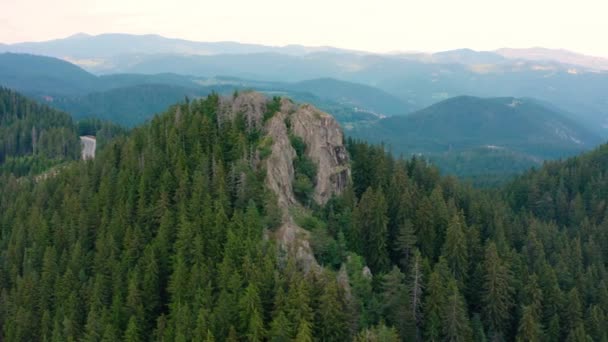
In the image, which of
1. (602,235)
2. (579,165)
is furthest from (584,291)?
(579,165)

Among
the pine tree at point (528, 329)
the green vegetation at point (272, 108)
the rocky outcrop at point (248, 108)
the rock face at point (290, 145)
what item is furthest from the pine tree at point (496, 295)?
the rocky outcrop at point (248, 108)

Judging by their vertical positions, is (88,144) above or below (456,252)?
below

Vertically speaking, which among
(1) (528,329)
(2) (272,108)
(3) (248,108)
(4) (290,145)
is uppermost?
(2) (272,108)

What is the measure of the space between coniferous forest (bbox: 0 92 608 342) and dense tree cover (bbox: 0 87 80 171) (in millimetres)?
61195

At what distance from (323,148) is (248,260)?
2446cm

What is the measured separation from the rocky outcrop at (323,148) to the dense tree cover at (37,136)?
92.5 m

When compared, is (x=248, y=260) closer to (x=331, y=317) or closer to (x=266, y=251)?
(x=266, y=251)

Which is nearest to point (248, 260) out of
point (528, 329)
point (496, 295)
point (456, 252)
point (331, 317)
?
point (331, 317)

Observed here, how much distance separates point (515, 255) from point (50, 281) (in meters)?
62.0

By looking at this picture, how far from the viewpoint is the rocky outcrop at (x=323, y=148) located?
7665cm

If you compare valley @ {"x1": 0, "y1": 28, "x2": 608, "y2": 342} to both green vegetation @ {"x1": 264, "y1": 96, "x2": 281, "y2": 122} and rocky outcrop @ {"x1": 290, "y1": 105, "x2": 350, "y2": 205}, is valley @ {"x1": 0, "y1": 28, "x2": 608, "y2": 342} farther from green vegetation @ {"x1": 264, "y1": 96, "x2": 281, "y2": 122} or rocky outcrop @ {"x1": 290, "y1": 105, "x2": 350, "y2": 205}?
green vegetation @ {"x1": 264, "y1": 96, "x2": 281, "y2": 122}

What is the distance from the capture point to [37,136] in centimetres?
16712

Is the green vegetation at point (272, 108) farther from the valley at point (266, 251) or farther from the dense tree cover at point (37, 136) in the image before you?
the dense tree cover at point (37, 136)

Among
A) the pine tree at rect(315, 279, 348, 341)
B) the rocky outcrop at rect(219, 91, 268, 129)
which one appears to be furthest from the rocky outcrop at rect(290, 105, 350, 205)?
the pine tree at rect(315, 279, 348, 341)
